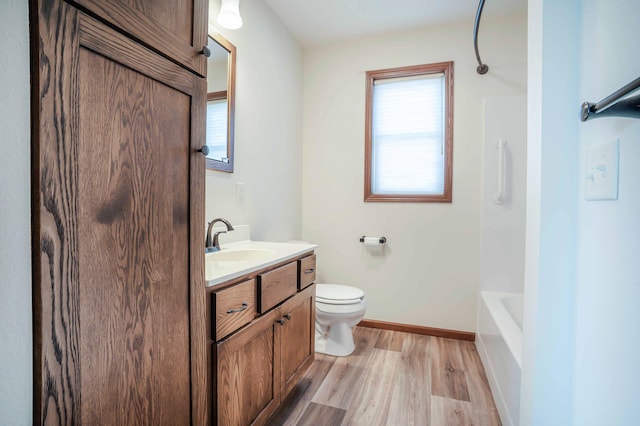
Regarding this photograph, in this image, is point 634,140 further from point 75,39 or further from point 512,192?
point 512,192

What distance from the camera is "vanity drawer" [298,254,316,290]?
1.64 metres

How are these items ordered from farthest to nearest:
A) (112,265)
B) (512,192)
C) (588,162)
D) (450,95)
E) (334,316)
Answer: (450,95) < (512,192) < (334,316) < (588,162) < (112,265)

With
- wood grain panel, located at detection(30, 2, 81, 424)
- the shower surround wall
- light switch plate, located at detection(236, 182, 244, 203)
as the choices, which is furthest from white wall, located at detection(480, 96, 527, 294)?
wood grain panel, located at detection(30, 2, 81, 424)

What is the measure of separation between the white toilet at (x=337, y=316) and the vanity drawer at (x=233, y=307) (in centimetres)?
92

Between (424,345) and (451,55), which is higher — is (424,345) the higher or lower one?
the lower one

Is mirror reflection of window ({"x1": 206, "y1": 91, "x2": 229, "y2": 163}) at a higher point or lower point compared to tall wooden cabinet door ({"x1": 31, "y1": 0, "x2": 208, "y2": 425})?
higher

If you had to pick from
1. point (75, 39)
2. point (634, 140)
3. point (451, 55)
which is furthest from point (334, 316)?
point (451, 55)

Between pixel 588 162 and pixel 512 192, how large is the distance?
1605 mm

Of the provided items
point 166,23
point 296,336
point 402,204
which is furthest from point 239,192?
point 402,204

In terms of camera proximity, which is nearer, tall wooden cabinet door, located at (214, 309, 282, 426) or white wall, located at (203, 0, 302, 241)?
tall wooden cabinet door, located at (214, 309, 282, 426)

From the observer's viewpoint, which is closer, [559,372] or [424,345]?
[559,372]

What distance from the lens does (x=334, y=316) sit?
2086 mm

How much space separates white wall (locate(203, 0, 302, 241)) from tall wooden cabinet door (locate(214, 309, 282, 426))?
0.74 meters

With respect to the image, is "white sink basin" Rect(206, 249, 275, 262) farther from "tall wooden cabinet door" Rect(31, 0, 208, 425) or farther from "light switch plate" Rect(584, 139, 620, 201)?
"light switch plate" Rect(584, 139, 620, 201)
